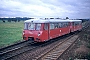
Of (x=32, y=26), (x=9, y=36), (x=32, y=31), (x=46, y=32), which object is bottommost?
(x=9, y=36)

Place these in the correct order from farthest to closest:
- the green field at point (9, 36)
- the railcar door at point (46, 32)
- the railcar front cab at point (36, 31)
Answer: the green field at point (9, 36)
the railcar door at point (46, 32)
the railcar front cab at point (36, 31)

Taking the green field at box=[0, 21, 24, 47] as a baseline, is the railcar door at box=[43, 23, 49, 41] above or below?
above

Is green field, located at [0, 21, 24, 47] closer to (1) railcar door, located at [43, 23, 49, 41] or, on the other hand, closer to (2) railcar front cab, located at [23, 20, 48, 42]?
(2) railcar front cab, located at [23, 20, 48, 42]

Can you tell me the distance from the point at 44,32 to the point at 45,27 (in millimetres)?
703

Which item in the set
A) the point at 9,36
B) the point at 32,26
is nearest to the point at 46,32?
the point at 32,26

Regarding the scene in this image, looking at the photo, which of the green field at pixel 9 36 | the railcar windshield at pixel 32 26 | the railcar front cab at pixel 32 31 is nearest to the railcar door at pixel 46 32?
the railcar front cab at pixel 32 31

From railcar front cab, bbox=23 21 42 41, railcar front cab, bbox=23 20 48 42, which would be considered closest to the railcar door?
railcar front cab, bbox=23 20 48 42

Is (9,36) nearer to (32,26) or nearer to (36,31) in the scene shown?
(32,26)

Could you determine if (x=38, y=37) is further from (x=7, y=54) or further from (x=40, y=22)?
(x=7, y=54)

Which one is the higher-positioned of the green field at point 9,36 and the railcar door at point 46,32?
the railcar door at point 46,32

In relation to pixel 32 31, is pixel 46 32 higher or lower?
lower

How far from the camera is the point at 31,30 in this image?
16578mm

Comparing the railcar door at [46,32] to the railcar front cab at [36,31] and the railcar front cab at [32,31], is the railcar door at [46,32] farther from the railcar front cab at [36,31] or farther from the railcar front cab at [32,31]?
the railcar front cab at [32,31]

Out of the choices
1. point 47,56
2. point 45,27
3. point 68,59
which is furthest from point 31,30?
point 68,59
